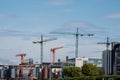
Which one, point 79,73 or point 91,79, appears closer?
point 91,79

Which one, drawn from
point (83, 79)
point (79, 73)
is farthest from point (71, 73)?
point (83, 79)

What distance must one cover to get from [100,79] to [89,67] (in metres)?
54.8

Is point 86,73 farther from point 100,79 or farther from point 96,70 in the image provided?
point 100,79

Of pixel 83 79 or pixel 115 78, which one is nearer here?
pixel 115 78

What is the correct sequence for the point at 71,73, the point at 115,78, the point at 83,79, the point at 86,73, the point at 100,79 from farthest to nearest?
the point at 71,73
the point at 86,73
the point at 83,79
the point at 100,79
the point at 115,78

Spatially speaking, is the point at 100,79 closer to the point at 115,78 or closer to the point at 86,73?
the point at 115,78

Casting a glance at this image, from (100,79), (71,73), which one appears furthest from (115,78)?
(71,73)

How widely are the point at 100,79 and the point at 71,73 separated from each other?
67.5 m

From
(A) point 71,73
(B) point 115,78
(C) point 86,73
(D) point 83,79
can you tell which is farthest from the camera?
(A) point 71,73

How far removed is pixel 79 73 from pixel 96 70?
26.3ft

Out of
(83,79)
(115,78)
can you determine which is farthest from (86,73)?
(115,78)

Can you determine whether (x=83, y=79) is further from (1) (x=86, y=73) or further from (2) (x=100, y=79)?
(1) (x=86, y=73)

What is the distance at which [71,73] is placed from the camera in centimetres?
19962

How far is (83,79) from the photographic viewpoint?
142 metres
